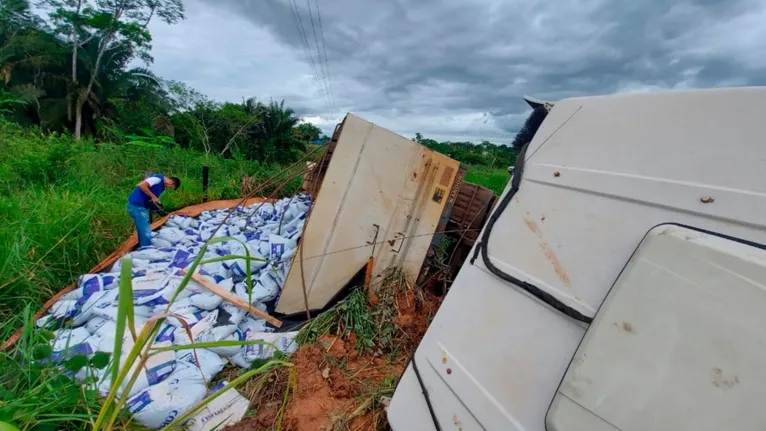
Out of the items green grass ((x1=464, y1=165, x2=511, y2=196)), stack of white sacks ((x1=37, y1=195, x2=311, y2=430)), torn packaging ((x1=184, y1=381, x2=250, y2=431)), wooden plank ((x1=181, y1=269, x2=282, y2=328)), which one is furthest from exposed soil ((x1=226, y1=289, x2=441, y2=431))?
green grass ((x1=464, y1=165, x2=511, y2=196))

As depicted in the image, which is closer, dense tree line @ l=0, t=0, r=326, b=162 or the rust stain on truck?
the rust stain on truck

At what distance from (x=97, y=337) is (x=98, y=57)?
19396 millimetres

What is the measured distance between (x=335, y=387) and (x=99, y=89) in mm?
20146

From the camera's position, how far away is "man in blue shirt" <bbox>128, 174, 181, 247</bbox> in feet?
12.2

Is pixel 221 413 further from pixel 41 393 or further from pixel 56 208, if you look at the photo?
pixel 56 208

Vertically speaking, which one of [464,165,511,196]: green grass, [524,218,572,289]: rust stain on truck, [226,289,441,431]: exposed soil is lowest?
[226,289,441,431]: exposed soil

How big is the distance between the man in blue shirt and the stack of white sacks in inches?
4.5

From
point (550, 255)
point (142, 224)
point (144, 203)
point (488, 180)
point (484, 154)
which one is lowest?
point (142, 224)

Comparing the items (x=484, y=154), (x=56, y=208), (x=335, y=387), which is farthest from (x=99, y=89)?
(x=484, y=154)

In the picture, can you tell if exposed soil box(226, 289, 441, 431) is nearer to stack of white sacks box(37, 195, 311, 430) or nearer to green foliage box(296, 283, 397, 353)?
green foliage box(296, 283, 397, 353)

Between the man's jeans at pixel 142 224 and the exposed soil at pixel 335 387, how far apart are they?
2.54 meters

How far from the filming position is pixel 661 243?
2.46 feet

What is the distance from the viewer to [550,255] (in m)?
1.05

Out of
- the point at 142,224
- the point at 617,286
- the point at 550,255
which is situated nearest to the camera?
the point at 617,286
